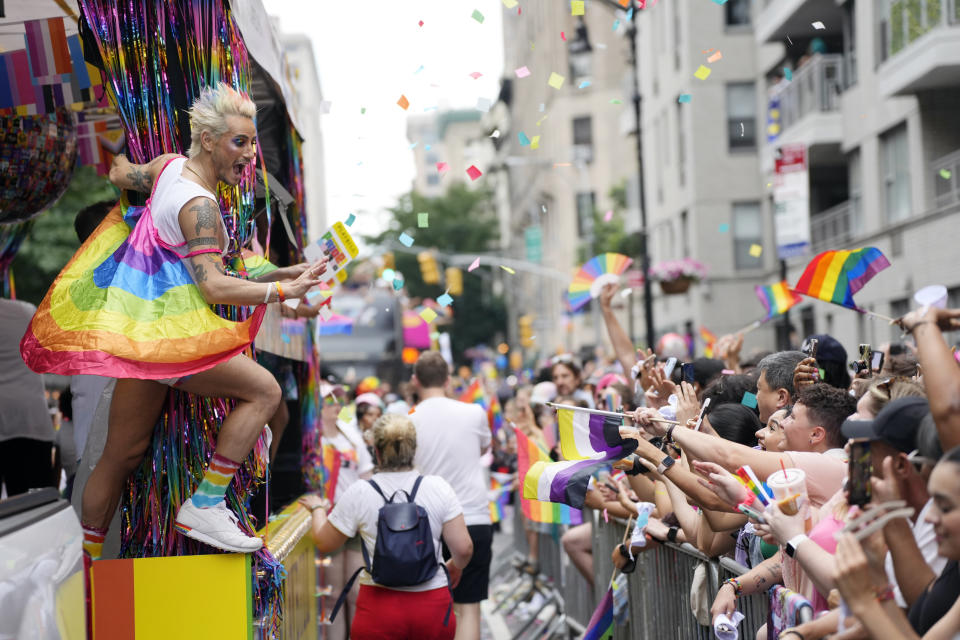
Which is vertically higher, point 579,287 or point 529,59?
point 529,59

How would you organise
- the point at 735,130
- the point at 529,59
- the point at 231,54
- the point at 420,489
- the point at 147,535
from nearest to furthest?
the point at 147,535 < the point at 231,54 < the point at 420,489 < the point at 735,130 < the point at 529,59

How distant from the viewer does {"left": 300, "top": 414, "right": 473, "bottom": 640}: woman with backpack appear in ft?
21.3

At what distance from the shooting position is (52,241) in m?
26.4

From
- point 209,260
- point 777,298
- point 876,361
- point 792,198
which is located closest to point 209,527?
point 209,260

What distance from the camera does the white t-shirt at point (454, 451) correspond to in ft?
27.2

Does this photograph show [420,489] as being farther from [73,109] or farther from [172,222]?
[73,109]

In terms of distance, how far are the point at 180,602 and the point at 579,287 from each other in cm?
598

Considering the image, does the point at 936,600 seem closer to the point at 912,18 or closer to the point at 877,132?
the point at 912,18

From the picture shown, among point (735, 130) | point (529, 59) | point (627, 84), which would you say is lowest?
point (735, 130)

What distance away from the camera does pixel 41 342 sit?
179 inches

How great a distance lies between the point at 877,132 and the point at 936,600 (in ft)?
71.1

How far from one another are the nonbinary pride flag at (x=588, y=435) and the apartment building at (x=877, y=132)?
39.4 feet

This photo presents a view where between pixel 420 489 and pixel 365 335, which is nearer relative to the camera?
pixel 420 489

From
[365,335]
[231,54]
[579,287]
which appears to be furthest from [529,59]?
[231,54]
